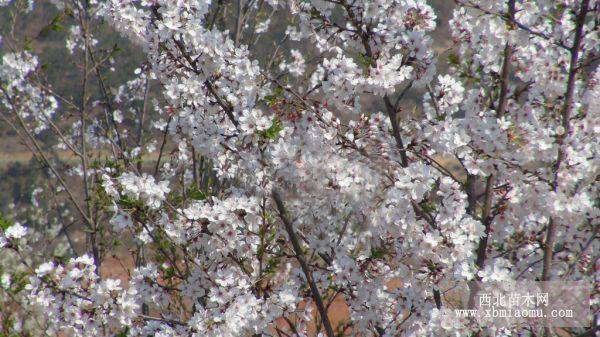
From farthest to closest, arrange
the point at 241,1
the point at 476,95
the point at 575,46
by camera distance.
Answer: the point at 241,1, the point at 476,95, the point at 575,46

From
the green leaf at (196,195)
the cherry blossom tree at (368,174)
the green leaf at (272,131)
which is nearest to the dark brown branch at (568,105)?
the cherry blossom tree at (368,174)

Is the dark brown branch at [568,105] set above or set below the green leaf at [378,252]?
above

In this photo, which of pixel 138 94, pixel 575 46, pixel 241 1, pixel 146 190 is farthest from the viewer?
pixel 138 94

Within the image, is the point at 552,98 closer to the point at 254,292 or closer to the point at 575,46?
the point at 575,46

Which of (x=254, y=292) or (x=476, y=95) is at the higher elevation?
(x=476, y=95)

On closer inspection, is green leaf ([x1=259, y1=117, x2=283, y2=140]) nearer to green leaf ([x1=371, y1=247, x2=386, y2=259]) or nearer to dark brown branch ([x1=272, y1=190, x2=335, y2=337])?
dark brown branch ([x1=272, y1=190, x2=335, y2=337])

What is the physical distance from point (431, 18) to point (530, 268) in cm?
177

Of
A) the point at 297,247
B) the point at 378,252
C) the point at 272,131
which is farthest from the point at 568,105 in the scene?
the point at 297,247

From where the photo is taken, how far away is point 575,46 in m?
3.27

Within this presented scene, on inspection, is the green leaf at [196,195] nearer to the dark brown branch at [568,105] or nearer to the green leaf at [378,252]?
the green leaf at [378,252]

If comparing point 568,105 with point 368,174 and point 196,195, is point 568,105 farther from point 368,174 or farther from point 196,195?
point 196,195

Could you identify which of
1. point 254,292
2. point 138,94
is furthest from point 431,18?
point 138,94

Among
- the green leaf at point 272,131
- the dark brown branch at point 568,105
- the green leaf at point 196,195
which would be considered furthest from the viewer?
the green leaf at point 196,195

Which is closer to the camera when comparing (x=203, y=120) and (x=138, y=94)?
(x=203, y=120)
